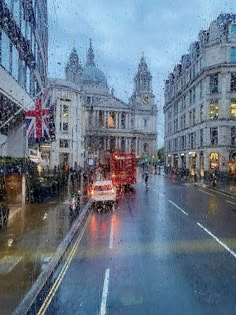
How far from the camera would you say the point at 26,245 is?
50.3 ft

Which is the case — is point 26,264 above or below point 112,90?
below

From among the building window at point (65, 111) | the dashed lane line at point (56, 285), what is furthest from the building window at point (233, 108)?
the dashed lane line at point (56, 285)

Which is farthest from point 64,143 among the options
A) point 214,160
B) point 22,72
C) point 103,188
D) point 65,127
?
point 103,188

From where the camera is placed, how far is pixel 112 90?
5640 inches

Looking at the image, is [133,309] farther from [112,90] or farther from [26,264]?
[112,90]

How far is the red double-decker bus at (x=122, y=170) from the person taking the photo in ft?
144

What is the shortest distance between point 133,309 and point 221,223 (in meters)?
12.7

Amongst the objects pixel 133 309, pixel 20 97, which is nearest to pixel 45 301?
pixel 133 309

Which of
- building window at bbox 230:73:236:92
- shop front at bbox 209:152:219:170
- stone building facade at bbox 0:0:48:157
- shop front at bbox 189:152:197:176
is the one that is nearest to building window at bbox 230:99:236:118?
building window at bbox 230:73:236:92

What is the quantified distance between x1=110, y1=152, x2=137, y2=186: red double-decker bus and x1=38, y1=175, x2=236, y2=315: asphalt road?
70.2 feet

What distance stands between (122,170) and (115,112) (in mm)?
91359

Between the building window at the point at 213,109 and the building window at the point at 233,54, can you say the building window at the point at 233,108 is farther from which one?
the building window at the point at 233,54

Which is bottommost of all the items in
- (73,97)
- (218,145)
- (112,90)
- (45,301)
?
(45,301)

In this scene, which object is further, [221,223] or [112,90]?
[112,90]
